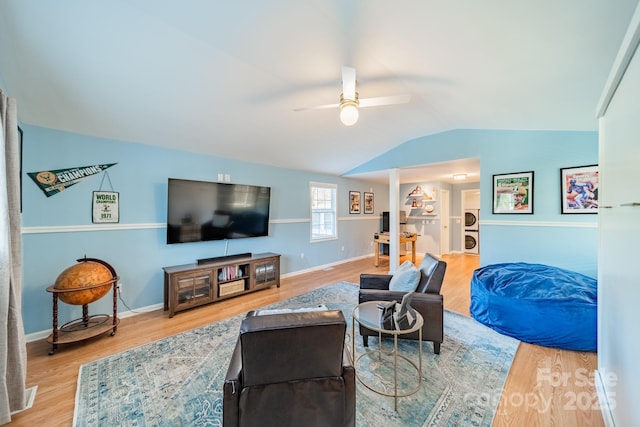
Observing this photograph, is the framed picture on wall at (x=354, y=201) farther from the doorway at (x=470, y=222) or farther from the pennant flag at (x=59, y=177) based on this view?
the pennant flag at (x=59, y=177)

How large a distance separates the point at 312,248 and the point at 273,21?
14.5ft

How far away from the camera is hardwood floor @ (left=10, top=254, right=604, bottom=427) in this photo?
65.6 inches

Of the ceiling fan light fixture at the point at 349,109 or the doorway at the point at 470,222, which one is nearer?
the ceiling fan light fixture at the point at 349,109

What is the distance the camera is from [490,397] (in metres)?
1.81

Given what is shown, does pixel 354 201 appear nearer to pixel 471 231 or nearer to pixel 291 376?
pixel 471 231

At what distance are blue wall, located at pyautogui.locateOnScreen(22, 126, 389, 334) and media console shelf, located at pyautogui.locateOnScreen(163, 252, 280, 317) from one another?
0.99 feet

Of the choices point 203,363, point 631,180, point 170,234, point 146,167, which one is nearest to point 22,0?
point 146,167

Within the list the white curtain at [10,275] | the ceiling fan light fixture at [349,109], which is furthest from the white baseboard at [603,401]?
the white curtain at [10,275]

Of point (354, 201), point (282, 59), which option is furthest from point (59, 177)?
point (354, 201)

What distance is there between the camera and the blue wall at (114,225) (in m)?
2.65

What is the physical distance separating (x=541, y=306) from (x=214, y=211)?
4.22 metres

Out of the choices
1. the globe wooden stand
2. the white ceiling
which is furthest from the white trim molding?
the globe wooden stand

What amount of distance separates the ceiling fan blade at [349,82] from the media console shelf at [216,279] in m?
2.93

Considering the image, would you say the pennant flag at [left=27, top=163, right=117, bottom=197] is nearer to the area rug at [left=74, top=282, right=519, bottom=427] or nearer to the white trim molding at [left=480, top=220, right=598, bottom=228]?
the area rug at [left=74, top=282, right=519, bottom=427]
